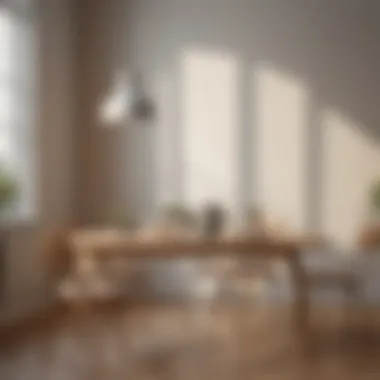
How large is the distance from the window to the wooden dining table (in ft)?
3.21

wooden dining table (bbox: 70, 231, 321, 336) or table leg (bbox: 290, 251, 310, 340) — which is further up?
wooden dining table (bbox: 70, 231, 321, 336)

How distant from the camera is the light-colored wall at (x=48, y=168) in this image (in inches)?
300

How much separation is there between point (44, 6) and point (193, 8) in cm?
135

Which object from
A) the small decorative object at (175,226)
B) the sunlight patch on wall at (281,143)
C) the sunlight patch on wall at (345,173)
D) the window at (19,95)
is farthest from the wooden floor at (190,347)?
the window at (19,95)

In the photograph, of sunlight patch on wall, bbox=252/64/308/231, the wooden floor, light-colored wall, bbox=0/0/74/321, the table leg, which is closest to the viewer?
the wooden floor

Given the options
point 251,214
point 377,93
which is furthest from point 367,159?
point 251,214

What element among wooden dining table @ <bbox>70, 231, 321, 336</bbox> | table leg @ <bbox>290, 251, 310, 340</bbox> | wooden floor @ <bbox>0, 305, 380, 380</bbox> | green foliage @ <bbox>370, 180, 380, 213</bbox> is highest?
green foliage @ <bbox>370, 180, 380, 213</bbox>

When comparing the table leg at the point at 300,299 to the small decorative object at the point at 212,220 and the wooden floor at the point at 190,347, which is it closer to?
the wooden floor at the point at 190,347

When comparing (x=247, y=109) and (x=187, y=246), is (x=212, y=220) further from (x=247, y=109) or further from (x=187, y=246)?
(x=247, y=109)

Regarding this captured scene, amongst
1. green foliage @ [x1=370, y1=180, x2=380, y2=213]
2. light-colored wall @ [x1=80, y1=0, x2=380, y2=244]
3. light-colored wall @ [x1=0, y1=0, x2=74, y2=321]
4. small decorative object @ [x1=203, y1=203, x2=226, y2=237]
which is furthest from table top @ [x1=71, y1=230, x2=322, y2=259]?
light-colored wall @ [x1=80, y1=0, x2=380, y2=244]

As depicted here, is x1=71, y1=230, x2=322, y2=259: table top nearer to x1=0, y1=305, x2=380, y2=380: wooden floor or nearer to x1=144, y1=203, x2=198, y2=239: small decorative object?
x1=144, y1=203, x2=198, y2=239: small decorative object

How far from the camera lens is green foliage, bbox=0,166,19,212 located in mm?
6887

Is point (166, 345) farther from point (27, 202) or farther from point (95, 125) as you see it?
point (95, 125)

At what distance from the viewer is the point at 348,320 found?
7.21 metres
